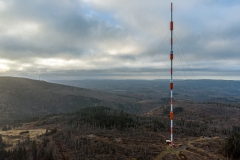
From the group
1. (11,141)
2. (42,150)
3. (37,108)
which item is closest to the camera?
(42,150)

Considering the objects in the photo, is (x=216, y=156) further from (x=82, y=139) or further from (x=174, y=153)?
(x=82, y=139)

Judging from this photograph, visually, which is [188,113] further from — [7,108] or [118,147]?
[7,108]

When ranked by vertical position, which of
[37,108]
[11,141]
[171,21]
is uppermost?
[171,21]

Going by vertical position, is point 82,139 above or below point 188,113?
above

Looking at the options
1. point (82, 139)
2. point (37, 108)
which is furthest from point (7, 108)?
point (82, 139)

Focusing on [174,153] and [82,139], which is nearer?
[174,153]

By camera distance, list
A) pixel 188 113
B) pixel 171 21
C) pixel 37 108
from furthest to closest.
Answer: pixel 37 108, pixel 188 113, pixel 171 21

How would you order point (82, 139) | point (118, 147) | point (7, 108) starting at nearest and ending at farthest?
point (118, 147) < point (82, 139) < point (7, 108)

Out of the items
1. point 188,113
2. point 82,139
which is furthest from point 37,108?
point 82,139

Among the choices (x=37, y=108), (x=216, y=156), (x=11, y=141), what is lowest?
(x=37, y=108)
